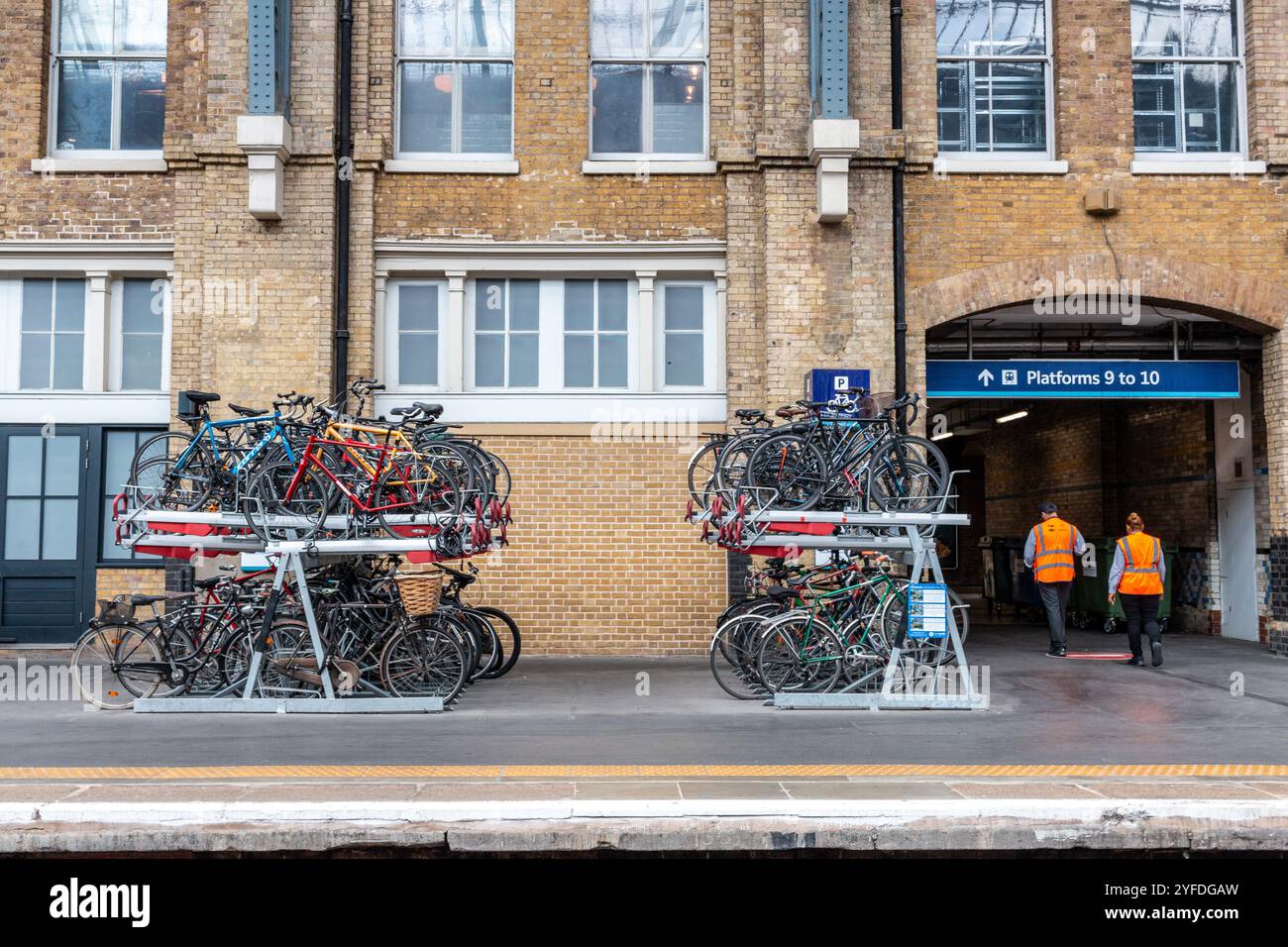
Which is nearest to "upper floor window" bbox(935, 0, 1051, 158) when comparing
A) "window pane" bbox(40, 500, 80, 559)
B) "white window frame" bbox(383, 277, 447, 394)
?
"white window frame" bbox(383, 277, 447, 394)

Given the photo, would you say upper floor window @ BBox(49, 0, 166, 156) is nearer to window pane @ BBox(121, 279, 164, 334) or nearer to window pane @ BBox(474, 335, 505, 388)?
window pane @ BBox(121, 279, 164, 334)

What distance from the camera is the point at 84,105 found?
48.6ft

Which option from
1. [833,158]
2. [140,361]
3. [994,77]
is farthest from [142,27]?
[994,77]

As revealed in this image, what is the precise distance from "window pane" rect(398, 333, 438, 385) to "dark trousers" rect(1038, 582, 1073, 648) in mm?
8104

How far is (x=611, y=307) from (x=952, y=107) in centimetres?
493

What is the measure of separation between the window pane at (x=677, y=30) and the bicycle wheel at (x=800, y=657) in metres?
7.82

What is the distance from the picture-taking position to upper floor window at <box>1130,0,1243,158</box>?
49.0 feet

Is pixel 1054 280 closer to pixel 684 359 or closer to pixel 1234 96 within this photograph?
pixel 1234 96

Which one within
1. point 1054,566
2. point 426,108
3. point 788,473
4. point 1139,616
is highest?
point 426,108

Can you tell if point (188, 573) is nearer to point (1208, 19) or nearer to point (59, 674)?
point (59, 674)

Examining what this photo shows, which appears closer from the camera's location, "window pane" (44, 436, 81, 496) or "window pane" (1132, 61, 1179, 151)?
"window pane" (44, 436, 81, 496)

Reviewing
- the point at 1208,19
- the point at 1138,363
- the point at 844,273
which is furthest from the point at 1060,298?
the point at 1208,19

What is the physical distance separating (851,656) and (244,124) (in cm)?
892
